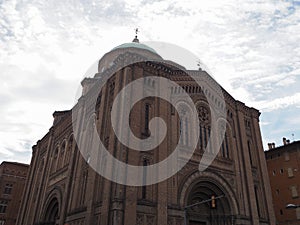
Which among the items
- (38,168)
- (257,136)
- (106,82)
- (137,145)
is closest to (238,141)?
(257,136)

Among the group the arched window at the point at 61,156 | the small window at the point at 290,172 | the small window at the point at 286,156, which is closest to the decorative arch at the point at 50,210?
the arched window at the point at 61,156

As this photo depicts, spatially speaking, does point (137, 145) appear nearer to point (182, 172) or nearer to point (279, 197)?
A: point (182, 172)

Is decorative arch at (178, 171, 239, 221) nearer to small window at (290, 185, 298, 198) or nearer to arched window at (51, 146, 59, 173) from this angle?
small window at (290, 185, 298, 198)

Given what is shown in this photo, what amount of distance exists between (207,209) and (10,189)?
1475 inches

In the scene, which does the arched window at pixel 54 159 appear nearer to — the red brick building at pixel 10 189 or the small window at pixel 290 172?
the red brick building at pixel 10 189

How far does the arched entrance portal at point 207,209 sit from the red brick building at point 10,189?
35.9m

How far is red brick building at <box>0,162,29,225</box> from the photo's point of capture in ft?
144

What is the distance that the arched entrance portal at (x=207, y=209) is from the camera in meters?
20.6

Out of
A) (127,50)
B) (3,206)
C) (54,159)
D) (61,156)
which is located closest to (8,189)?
(3,206)

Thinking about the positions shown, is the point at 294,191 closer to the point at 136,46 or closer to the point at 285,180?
the point at 285,180

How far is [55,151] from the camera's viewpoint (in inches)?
1238

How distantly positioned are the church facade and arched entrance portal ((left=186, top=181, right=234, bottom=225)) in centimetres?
7

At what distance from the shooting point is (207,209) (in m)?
21.6

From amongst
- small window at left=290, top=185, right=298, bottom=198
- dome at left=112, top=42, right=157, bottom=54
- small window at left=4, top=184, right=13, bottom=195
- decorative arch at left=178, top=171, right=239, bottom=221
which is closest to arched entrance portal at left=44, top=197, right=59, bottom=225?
decorative arch at left=178, top=171, right=239, bottom=221
